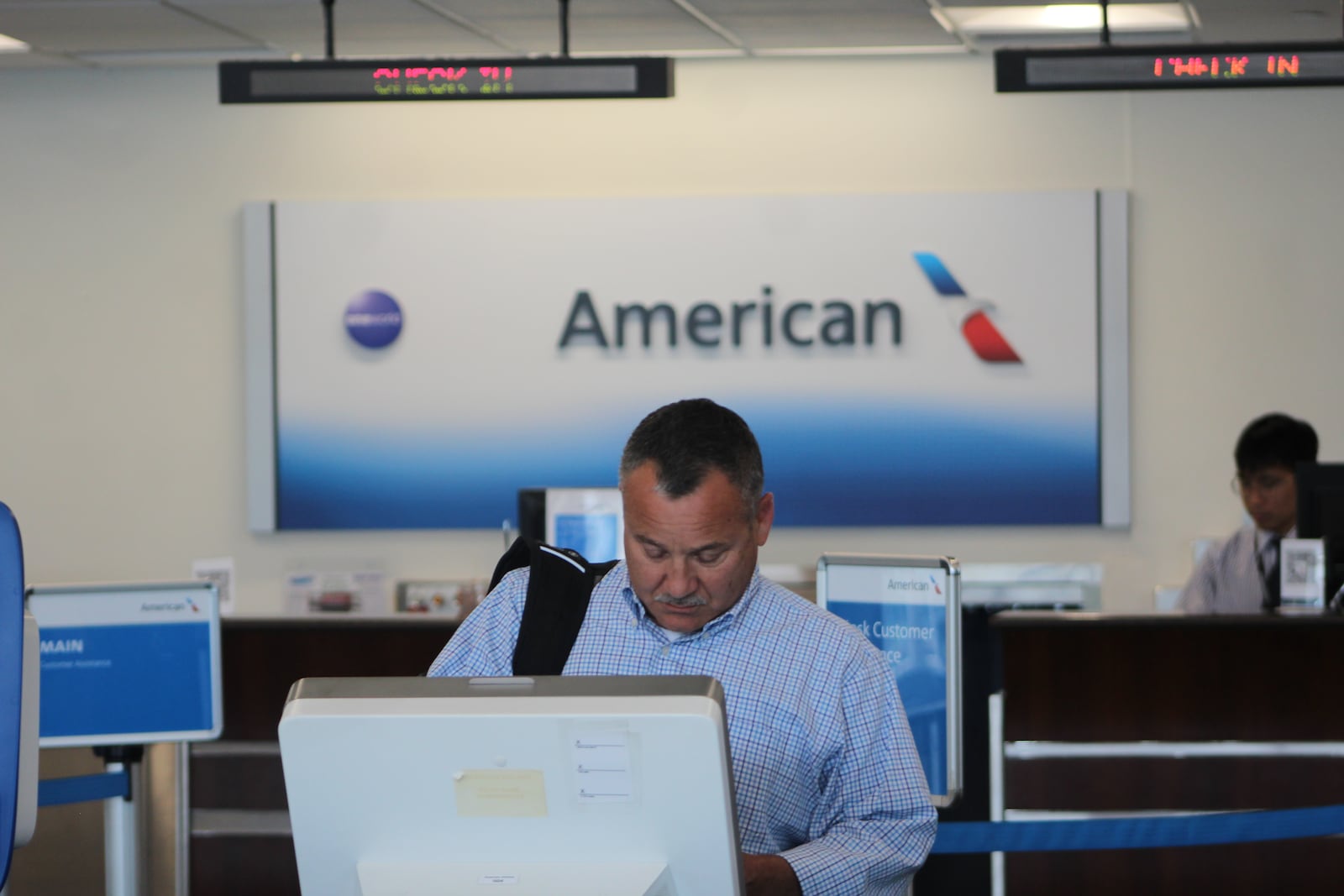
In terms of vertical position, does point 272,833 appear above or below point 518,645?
below

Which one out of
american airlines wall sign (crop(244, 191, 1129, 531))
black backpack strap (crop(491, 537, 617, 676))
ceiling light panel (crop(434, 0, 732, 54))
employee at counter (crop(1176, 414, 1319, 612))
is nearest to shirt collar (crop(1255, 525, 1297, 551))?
employee at counter (crop(1176, 414, 1319, 612))

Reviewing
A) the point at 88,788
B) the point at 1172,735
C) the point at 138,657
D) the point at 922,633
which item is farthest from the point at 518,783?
the point at 1172,735

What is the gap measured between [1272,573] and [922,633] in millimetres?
2434

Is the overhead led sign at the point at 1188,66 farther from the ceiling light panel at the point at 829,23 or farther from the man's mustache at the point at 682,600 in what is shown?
the man's mustache at the point at 682,600

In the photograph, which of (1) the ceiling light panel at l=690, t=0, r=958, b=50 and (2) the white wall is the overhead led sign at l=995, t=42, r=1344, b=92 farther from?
(2) the white wall

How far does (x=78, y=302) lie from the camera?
22.1ft

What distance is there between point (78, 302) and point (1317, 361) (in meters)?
5.21

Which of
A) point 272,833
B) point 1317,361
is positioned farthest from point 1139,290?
point 272,833

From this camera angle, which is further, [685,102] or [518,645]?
[685,102]

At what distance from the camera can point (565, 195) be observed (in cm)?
652

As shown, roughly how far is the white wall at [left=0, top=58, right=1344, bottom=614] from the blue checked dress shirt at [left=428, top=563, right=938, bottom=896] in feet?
14.7

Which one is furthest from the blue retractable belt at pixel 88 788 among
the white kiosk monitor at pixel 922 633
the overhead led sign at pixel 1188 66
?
the overhead led sign at pixel 1188 66

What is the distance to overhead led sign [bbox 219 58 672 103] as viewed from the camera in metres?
4.53

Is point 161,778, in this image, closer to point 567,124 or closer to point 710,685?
point 567,124
